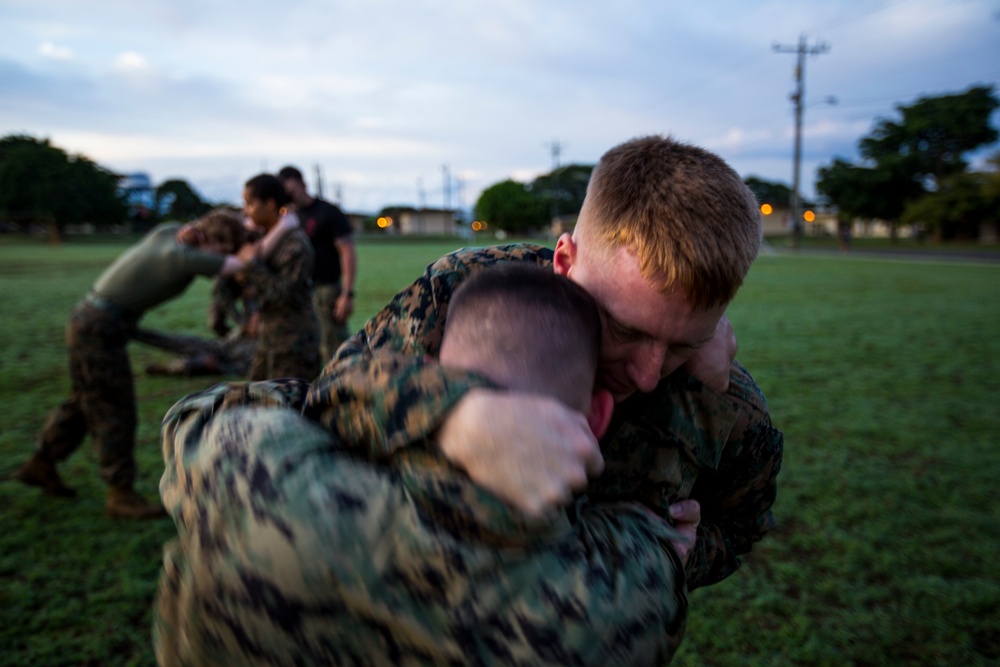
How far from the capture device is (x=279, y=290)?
516 centimetres

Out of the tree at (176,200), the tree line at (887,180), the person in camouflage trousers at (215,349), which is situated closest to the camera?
the person in camouflage trousers at (215,349)

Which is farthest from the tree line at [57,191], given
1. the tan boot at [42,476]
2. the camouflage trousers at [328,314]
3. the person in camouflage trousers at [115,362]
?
the tan boot at [42,476]

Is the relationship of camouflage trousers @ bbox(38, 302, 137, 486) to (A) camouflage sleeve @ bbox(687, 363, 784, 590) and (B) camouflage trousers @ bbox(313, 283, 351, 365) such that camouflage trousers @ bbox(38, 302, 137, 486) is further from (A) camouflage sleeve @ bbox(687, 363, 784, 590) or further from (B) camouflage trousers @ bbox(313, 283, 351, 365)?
(A) camouflage sleeve @ bbox(687, 363, 784, 590)

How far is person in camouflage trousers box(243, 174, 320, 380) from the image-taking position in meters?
5.15

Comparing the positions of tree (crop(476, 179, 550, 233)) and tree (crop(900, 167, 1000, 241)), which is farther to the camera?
tree (crop(476, 179, 550, 233))

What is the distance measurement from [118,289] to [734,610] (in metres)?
4.55

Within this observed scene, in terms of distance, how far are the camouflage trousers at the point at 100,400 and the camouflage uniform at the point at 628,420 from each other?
382cm

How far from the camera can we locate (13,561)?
3.81 meters

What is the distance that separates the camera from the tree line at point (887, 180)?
48969 mm

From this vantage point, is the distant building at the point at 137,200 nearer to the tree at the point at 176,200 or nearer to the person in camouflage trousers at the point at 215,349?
the tree at the point at 176,200

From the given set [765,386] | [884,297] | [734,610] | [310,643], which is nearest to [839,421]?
[765,386]

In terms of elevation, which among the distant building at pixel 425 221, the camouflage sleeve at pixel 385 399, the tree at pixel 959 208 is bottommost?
the camouflage sleeve at pixel 385 399

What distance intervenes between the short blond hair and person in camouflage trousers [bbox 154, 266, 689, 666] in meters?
0.51

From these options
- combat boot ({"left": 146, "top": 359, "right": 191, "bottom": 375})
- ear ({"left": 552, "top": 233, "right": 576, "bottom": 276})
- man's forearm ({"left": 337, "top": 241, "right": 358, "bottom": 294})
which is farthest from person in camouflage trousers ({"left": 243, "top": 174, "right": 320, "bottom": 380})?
ear ({"left": 552, "top": 233, "right": 576, "bottom": 276})
